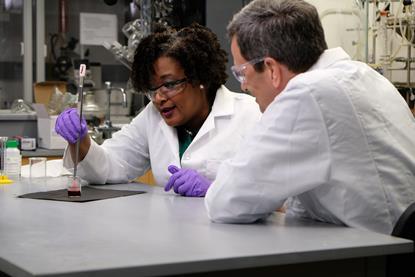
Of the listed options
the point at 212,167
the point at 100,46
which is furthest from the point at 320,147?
the point at 100,46

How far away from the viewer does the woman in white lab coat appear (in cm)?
228

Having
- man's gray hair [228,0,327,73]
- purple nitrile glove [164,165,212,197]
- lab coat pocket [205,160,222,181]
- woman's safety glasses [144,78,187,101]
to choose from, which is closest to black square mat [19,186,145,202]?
purple nitrile glove [164,165,212,197]

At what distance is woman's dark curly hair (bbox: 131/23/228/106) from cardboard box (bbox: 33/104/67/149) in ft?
3.81

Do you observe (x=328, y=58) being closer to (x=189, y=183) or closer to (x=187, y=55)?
(x=189, y=183)

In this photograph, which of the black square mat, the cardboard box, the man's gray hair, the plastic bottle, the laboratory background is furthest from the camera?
the cardboard box

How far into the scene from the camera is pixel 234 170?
146 centimetres

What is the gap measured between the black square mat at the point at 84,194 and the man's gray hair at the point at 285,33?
0.63 m

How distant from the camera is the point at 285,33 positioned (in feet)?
5.09

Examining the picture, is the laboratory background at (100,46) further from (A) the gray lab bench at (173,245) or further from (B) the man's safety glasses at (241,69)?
(A) the gray lab bench at (173,245)

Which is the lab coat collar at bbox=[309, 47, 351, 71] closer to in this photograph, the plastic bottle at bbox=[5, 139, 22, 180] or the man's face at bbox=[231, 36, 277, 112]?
the man's face at bbox=[231, 36, 277, 112]

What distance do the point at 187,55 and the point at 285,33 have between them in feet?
2.53

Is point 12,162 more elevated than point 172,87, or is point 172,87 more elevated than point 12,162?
point 172,87

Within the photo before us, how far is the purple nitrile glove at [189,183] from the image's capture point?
199 centimetres

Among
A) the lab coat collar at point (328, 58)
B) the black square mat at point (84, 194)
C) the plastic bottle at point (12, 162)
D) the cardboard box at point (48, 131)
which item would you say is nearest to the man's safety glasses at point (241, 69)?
the lab coat collar at point (328, 58)
